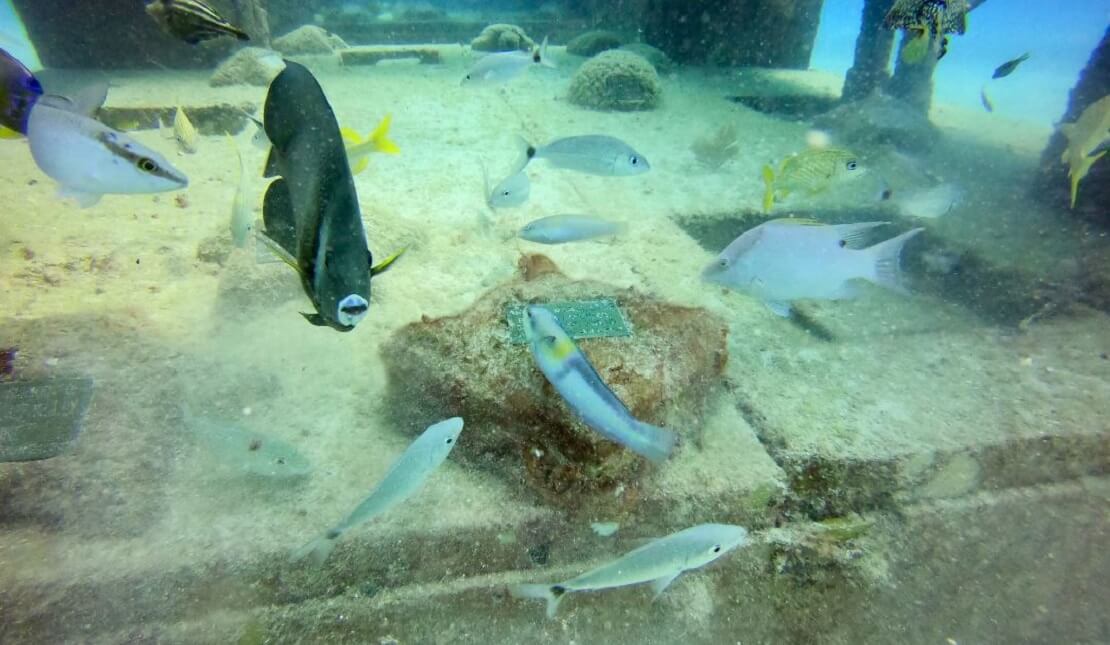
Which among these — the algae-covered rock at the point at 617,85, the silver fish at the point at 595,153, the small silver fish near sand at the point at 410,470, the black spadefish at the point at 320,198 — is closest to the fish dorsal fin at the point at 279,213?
the black spadefish at the point at 320,198

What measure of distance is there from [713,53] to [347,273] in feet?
43.2

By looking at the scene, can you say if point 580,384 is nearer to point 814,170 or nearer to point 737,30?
point 814,170

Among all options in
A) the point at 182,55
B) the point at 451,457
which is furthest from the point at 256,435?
the point at 182,55

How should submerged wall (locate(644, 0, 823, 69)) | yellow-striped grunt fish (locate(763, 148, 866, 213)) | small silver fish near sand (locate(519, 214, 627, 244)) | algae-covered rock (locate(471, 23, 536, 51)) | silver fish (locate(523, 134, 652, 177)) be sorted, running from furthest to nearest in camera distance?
algae-covered rock (locate(471, 23, 536, 51)) → submerged wall (locate(644, 0, 823, 69)) → yellow-striped grunt fish (locate(763, 148, 866, 213)) → silver fish (locate(523, 134, 652, 177)) → small silver fish near sand (locate(519, 214, 627, 244))

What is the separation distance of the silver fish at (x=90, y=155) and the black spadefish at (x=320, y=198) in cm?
125

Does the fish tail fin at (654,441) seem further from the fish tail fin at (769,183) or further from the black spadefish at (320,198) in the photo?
the fish tail fin at (769,183)

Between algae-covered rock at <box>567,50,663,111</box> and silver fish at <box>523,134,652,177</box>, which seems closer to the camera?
silver fish at <box>523,134,652,177</box>

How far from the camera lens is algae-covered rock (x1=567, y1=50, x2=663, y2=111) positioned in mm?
9008

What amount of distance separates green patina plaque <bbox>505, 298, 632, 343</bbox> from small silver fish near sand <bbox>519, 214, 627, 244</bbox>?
787 mm

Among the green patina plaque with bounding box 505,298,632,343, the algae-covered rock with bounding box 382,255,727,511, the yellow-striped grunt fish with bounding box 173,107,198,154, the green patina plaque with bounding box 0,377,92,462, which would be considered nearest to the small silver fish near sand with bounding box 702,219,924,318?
the algae-covered rock with bounding box 382,255,727,511

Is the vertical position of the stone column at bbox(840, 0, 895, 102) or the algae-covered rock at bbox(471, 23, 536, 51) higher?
the algae-covered rock at bbox(471, 23, 536, 51)

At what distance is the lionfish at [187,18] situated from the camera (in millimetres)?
3109

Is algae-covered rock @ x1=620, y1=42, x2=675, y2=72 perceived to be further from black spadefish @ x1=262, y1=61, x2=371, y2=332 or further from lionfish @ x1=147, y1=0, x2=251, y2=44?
black spadefish @ x1=262, y1=61, x2=371, y2=332

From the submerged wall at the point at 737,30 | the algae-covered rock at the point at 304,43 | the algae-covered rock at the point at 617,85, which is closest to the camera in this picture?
the algae-covered rock at the point at 617,85
